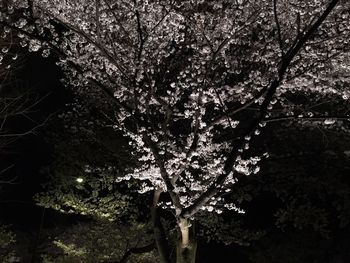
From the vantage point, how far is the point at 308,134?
31.8 ft

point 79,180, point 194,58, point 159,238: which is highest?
point 194,58

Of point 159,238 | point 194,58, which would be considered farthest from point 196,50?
point 159,238

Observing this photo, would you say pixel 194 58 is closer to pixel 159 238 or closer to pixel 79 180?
pixel 159 238

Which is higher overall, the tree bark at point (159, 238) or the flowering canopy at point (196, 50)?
the flowering canopy at point (196, 50)

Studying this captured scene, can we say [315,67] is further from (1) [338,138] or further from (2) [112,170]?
(2) [112,170]

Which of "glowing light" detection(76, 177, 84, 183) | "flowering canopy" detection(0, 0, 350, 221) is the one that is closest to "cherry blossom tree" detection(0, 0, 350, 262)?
"flowering canopy" detection(0, 0, 350, 221)

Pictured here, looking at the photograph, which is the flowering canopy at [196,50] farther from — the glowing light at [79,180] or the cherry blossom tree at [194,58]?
the glowing light at [79,180]

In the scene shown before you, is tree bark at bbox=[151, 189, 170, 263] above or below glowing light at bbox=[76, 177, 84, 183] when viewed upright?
below

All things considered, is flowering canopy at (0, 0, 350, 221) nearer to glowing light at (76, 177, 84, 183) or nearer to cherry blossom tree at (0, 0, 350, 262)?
cherry blossom tree at (0, 0, 350, 262)

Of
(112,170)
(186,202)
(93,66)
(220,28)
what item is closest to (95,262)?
(112,170)

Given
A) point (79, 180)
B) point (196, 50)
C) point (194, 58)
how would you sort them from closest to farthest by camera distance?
point (196, 50), point (194, 58), point (79, 180)

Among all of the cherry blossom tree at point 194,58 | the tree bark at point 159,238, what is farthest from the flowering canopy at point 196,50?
the tree bark at point 159,238

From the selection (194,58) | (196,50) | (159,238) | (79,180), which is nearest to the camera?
(196,50)

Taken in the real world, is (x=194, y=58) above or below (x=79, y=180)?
above
